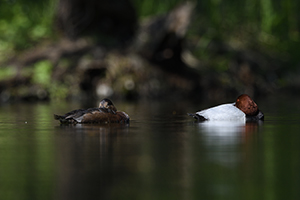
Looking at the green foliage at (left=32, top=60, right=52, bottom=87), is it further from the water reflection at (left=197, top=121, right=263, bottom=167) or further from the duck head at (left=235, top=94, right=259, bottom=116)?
the water reflection at (left=197, top=121, right=263, bottom=167)

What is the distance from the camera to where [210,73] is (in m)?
26.0

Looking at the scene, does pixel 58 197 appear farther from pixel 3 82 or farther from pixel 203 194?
pixel 3 82

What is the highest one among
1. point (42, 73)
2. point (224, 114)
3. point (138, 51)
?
point (138, 51)

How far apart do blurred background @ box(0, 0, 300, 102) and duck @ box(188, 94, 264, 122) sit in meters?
10.3

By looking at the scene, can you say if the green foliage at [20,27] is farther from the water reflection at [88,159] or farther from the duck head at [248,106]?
the water reflection at [88,159]

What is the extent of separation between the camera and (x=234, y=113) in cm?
1270

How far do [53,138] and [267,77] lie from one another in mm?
20569

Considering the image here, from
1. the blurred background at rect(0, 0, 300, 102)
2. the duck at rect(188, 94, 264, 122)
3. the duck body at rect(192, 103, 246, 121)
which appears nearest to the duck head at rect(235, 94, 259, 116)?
the duck at rect(188, 94, 264, 122)

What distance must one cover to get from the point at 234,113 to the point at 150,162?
6.51 metres

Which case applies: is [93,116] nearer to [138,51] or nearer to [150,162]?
[150,162]

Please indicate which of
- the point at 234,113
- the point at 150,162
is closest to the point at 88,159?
the point at 150,162

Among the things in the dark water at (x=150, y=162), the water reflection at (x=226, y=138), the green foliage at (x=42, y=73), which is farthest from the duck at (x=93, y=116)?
the green foliage at (x=42, y=73)

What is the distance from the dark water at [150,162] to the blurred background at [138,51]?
14075mm

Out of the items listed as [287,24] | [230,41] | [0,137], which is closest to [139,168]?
[0,137]
